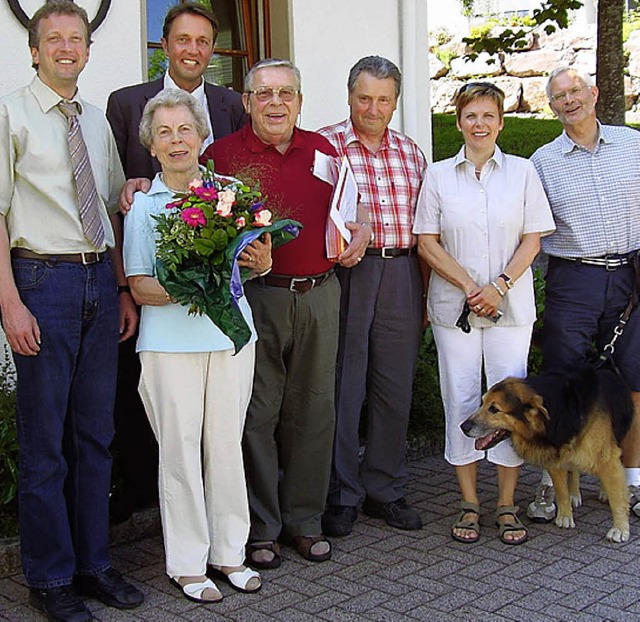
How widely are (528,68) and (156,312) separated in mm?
18139

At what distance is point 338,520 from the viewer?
523cm

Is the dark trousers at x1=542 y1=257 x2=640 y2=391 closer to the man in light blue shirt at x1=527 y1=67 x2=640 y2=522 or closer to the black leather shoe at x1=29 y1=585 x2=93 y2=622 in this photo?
the man in light blue shirt at x1=527 y1=67 x2=640 y2=522

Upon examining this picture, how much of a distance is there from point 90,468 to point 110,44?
2977 millimetres

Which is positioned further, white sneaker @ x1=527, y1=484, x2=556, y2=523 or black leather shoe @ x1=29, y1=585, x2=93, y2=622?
white sneaker @ x1=527, y1=484, x2=556, y2=523

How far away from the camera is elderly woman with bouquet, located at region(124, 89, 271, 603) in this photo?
4152mm

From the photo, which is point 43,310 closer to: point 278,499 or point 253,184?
point 253,184

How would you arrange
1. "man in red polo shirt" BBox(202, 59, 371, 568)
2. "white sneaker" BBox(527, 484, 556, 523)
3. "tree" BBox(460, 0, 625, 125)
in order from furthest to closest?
1. "tree" BBox(460, 0, 625, 125)
2. "white sneaker" BBox(527, 484, 556, 523)
3. "man in red polo shirt" BBox(202, 59, 371, 568)

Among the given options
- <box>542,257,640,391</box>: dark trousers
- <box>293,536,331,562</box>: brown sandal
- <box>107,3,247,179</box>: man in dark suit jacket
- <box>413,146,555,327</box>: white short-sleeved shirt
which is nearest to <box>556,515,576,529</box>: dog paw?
<box>542,257,640,391</box>: dark trousers

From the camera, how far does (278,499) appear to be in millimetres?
4973

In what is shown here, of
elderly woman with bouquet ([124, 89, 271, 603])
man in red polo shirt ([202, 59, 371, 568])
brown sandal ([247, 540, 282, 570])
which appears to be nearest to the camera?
elderly woman with bouquet ([124, 89, 271, 603])

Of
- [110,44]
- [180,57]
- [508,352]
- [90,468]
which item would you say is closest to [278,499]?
[90,468]

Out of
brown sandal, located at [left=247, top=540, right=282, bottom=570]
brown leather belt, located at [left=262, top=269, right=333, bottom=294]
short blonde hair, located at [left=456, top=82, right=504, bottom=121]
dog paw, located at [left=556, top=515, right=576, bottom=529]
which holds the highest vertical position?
short blonde hair, located at [left=456, top=82, right=504, bottom=121]

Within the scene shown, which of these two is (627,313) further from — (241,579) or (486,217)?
(241,579)

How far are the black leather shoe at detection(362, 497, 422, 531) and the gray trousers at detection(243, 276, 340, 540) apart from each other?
573 mm
